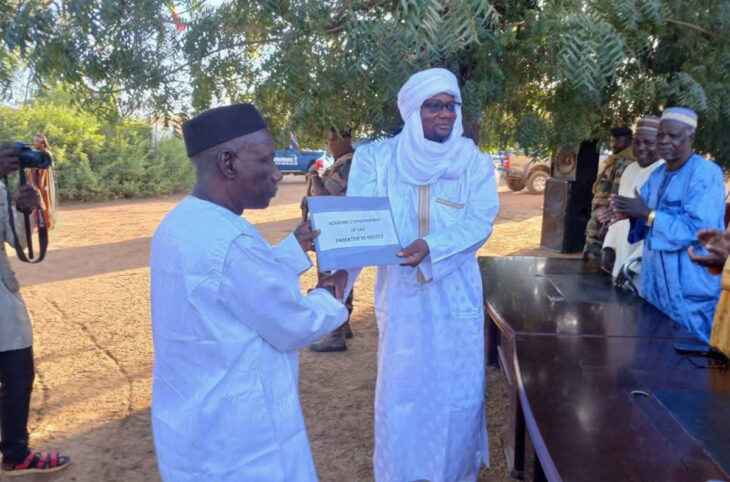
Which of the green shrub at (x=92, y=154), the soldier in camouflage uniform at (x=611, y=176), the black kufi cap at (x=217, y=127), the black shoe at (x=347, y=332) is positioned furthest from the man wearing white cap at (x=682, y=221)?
the green shrub at (x=92, y=154)

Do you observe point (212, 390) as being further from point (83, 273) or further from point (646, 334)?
point (83, 273)

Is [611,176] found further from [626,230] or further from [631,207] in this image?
[631,207]

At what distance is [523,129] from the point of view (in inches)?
188

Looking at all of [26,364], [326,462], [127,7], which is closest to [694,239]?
[326,462]

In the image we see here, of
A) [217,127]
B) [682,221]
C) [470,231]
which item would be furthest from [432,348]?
[217,127]

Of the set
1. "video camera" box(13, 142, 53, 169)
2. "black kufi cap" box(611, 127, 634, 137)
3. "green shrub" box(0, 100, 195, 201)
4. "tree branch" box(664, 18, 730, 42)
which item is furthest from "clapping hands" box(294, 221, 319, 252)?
"green shrub" box(0, 100, 195, 201)

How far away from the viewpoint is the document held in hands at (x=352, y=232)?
2.30 meters

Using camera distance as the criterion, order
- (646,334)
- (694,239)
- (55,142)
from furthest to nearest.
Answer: (55,142), (694,239), (646,334)

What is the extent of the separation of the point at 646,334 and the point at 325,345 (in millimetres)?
3223

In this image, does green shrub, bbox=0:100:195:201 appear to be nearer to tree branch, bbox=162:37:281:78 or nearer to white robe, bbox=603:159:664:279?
tree branch, bbox=162:37:281:78

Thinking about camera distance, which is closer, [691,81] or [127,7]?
[127,7]

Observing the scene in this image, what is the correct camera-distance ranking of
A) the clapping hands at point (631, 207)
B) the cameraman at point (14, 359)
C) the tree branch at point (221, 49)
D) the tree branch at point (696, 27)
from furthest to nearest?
1. the tree branch at point (696, 27)
2. the tree branch at point (221, 49)
3. the clapping hands at point (631, 207)
4. the cameraman at point (14, 359)

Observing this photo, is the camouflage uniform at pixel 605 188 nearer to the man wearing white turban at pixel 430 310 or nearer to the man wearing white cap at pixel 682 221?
the man wearing white cap at pixel 682 221

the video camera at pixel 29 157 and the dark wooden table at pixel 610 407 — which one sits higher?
the video camera at pixel 29 157
